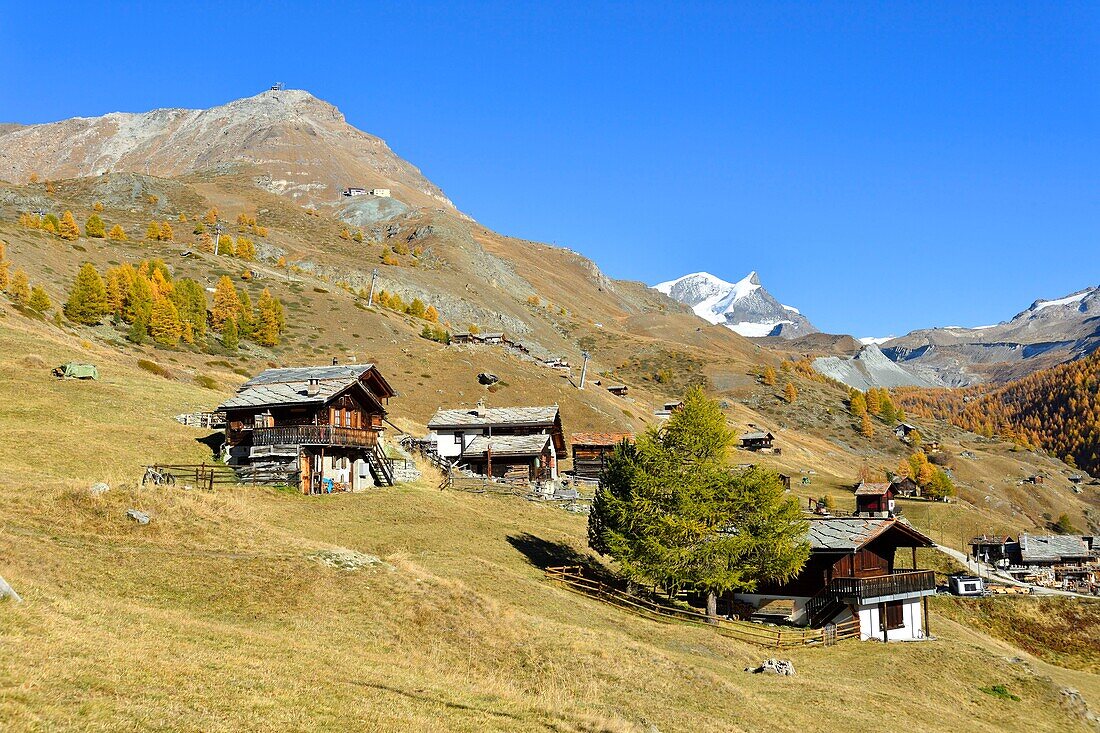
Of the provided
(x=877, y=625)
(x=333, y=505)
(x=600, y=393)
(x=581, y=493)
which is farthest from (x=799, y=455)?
(x=333, y=505)

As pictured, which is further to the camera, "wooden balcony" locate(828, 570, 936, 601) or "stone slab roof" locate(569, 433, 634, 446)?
"stone slab roof" locate(569, 433, 634, 446)

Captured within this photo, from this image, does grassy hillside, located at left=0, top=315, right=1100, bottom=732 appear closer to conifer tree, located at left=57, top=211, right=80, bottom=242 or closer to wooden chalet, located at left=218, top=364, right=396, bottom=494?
wooden chalet, located at left=218, top=364, right=396, bottom=494

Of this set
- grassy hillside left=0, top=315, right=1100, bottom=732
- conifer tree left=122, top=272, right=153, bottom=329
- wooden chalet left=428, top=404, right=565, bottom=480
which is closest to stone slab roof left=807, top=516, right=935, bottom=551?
grassy hillside left=0, top=315, right=1100, bottom=732

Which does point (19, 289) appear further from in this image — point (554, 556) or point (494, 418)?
point (554, 556)

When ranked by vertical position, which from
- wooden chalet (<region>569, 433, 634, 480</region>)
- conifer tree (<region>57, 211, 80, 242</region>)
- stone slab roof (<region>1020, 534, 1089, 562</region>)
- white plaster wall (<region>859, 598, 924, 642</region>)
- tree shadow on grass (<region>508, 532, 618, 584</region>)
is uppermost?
conifer tree (<region>57, 211, 80, 242</region>)

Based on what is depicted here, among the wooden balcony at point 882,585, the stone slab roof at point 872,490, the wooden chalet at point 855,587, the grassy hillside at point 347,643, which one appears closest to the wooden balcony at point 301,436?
the grassy hillside at point 347,643

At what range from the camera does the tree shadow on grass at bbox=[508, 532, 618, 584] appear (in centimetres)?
4678

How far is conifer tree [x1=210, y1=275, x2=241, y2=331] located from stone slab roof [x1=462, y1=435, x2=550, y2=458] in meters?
68.5

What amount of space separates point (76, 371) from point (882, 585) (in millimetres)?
66003

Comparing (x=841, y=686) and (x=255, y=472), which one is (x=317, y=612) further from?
(x=255, y=472)

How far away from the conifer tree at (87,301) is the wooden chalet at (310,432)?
65388 millimetres

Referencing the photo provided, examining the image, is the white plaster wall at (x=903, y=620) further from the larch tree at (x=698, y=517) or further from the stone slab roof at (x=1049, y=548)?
the stone slab roof at (x=1049, y=548)

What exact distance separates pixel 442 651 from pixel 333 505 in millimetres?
26521

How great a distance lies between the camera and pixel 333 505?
49875 millimetres
